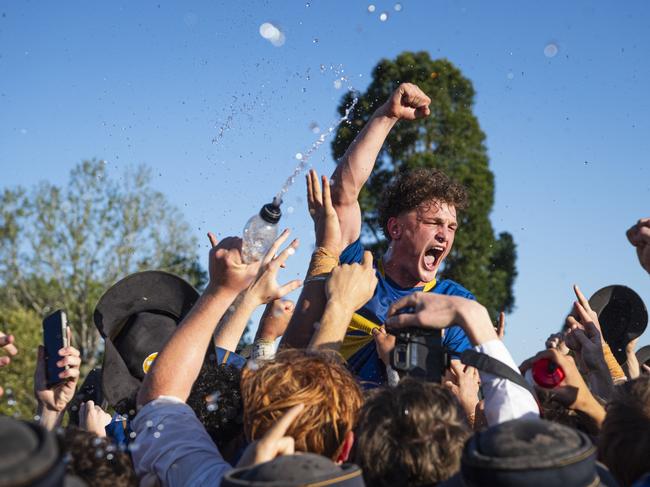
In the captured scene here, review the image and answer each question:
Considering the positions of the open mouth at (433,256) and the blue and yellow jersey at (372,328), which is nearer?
the blue and yellow jersey at (372,328)

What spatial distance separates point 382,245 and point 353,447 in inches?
672

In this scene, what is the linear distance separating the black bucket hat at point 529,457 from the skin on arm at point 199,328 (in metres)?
0.97

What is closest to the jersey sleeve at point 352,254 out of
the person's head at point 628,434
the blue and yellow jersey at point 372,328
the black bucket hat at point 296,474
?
the blue and yellow jersey at point 372,328

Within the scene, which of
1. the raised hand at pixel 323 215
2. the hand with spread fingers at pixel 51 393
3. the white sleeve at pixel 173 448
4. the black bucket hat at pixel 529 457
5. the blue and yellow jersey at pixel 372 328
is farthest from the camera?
the blue and yellow jersey at pixel 372 328

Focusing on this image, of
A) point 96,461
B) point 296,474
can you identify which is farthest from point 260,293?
point 296,474

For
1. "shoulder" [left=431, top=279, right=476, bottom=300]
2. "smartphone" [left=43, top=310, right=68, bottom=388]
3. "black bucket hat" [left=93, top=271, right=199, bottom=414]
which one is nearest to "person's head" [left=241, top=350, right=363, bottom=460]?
"black bucket hat" [left=93, top=271, right=199, bottom=414]

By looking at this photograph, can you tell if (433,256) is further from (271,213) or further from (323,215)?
(271,213)

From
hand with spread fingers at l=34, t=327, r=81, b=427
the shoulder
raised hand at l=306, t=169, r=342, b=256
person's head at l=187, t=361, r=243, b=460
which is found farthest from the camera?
the shoulder

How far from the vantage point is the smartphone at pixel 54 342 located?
126 inches

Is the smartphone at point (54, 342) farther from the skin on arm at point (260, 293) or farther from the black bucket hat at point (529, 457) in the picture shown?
the black bucket hat at point (529, 457)

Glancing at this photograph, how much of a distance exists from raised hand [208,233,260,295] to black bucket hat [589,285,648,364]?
2825mm

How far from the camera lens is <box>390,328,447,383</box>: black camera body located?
102 inches

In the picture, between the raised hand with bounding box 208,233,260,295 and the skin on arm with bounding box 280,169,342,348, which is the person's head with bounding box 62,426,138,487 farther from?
the skin on arm with bounding box 280,169,342,348

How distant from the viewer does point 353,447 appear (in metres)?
2.21
